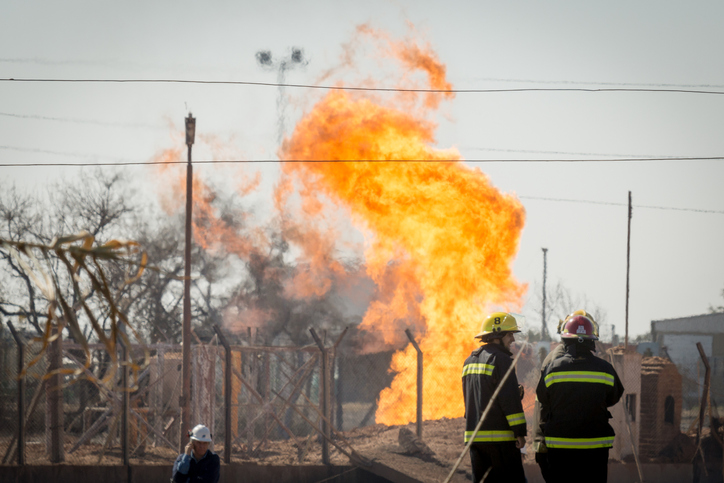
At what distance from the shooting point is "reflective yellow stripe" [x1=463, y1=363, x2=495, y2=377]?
20.9 ft

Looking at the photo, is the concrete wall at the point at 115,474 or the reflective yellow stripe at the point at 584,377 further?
the concrete wall at the point at 115,474

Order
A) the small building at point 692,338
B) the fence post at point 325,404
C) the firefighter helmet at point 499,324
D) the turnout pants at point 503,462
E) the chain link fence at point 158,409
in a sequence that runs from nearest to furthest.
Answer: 1. the turnout pants at point 503,462
2. the firefighter helmet at point 499,324
3. the chain link fence at point 158,409
4. the fence post at point 325,404
5. the small building at point 692,338

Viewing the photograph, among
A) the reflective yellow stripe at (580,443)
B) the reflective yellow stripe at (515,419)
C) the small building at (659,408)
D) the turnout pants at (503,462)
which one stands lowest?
the small building at (659,408)

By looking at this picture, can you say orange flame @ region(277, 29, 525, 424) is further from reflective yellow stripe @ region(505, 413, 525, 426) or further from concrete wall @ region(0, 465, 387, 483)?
reflective yellow stripe @ region(505, 413, 525, 426)

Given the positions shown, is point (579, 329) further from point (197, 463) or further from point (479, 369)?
point (197, 463)

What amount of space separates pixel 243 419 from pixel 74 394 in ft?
17.6

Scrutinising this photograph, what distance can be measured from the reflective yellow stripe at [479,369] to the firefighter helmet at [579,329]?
656 millimetres

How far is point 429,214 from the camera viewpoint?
68.4ft

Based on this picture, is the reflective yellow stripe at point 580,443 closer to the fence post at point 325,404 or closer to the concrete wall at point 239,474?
the concrete wall at point 239,474

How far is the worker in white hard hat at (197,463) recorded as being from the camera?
741 centimetres

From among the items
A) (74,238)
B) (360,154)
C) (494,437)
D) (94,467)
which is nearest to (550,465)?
(494,437)

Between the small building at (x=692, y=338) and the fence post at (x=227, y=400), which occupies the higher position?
the fence post at (x=227, y=400)

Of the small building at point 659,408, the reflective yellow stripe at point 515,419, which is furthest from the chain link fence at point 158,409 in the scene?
the reflective yellow stripe at point 515,419

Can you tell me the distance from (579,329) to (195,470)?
12.9 ft
